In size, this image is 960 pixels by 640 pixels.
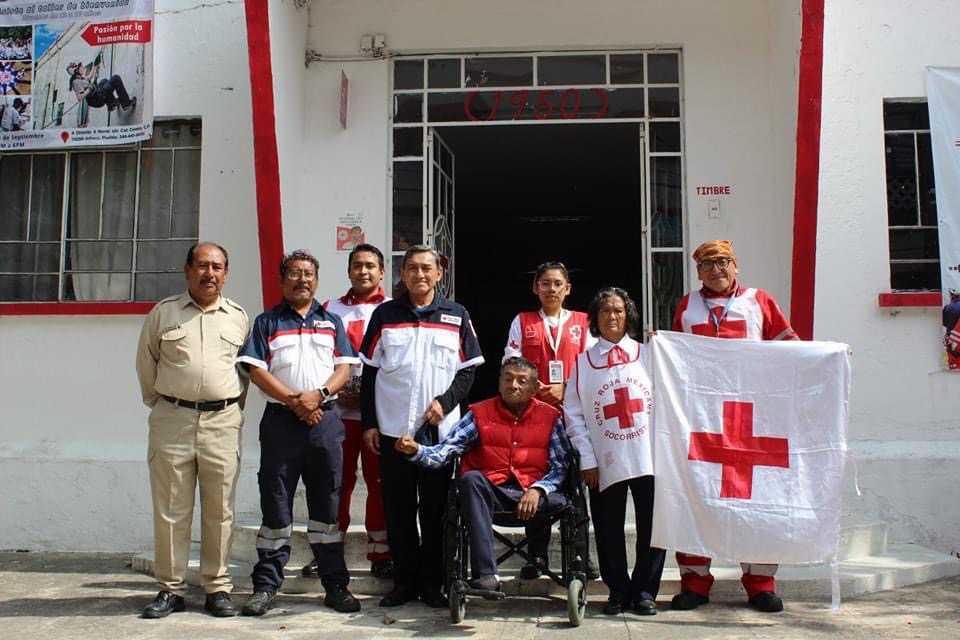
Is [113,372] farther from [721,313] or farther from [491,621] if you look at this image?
[721,313]

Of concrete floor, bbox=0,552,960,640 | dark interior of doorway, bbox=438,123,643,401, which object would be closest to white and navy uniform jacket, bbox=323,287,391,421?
concrete floor, bbox=0,552,960,640

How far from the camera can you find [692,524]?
4562 millimetres

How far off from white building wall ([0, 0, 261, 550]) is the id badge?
2627 mm

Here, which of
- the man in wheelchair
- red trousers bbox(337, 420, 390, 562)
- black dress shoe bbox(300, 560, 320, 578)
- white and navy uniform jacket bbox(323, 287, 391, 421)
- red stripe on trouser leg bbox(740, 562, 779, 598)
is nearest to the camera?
the man in wheelchair

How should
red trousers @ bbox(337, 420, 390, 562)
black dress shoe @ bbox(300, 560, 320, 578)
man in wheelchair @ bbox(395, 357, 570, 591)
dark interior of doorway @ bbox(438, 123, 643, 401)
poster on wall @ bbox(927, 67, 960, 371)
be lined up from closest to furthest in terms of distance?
man in wheelchair @ bbox(395, 357, 570, 591) < red trousers @ bbox(337, 420, 390, 562) < black dress shoe @ bbox(300, 560, 320, 578) < poster on wall @ bbox(927, 67, 960, 371) < dark interior of doorway @ bbox(438, 123, 643, 401)

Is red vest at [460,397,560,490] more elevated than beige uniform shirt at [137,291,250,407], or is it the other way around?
beige uniform shirt at [137,291,250,407]

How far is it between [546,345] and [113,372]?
3.66 meters

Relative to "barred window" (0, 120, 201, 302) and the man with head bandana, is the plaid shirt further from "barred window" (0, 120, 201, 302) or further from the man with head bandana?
"barred window" (0, 120, 201, 302)

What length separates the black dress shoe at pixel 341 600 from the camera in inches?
181

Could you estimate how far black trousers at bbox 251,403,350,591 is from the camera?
180 inches

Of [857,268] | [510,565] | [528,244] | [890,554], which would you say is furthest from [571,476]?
[528,244]

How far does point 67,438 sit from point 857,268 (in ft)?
19.8

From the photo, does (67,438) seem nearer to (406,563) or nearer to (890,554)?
(406,563)

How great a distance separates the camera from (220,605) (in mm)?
4570
